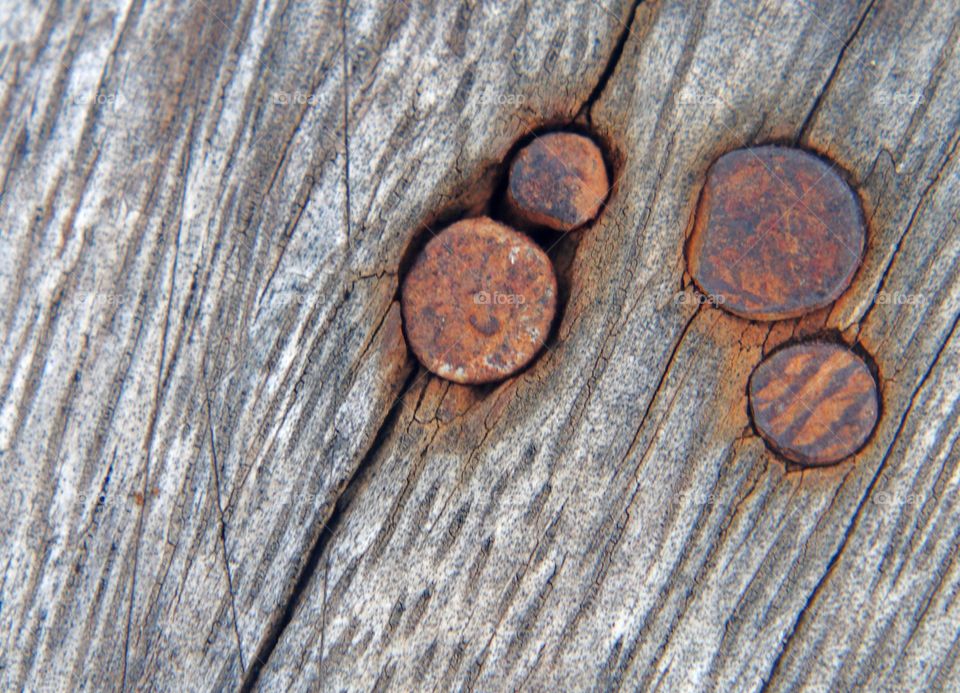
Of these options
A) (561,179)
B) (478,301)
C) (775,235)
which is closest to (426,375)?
(478,301)

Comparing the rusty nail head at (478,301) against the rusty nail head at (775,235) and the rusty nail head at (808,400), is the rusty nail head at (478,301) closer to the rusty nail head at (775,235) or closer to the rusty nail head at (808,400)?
the rusty nail head at (775,235)

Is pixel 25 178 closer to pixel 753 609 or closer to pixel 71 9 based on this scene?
pixel 71 9

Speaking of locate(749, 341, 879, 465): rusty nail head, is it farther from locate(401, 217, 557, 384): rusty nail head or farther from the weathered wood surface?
locate(401, 217, 557, 384): rusty nail head

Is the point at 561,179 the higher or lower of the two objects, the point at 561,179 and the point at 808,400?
the higher

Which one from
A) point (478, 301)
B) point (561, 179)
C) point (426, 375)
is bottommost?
point (426, 375)

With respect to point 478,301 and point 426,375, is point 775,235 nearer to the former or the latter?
point 478,301

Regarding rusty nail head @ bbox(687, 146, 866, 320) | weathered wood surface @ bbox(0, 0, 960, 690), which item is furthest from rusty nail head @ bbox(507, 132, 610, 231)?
rusty nail head @ bbox(687, 146, 866, 320)
